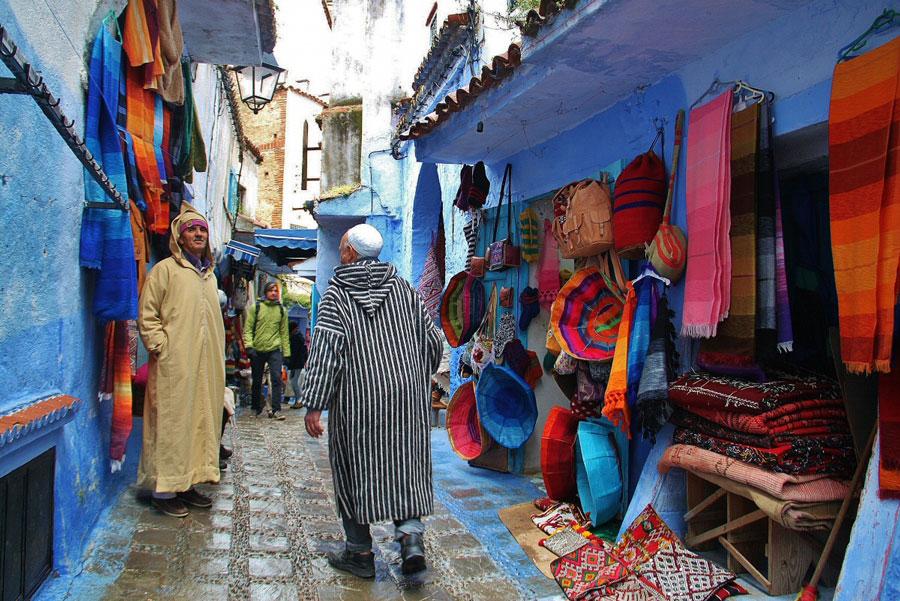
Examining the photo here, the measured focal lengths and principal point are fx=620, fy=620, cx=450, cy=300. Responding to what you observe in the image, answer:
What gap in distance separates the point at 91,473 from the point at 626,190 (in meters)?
3.42

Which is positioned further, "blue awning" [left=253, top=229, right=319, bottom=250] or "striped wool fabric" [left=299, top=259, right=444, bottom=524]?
"blue awning" [left=253, top=229, right=319, bottom=250]

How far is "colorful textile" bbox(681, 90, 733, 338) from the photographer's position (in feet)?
10.1

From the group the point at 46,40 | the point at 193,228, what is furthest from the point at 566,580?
the point at 46,40

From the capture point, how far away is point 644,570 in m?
2.88

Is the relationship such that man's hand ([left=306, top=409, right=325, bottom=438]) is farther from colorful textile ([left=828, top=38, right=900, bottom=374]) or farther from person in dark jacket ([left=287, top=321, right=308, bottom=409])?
person in dark jacket ([left=287, top=321, right=308, bottom=409])

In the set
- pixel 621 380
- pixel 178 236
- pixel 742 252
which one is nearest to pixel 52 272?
pixel 178 236

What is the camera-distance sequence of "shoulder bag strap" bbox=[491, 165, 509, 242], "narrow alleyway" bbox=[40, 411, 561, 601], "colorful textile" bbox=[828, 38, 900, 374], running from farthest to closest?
"shoulder bag strap" bbox=[491, 165, 509, 242]
"narrow alleyway" bbox=[40, 411, 561, 601]
"colorful textile" bbox=[828, 38, 900, 374]

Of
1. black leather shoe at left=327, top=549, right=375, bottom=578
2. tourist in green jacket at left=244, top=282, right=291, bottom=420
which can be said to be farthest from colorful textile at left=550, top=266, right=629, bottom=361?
tourist in green jacket at left=244, top=282, right=291, bottom=420

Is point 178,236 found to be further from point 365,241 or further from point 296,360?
point 296,360

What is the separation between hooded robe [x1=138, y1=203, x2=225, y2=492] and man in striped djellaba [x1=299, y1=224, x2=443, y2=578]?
1.04 m

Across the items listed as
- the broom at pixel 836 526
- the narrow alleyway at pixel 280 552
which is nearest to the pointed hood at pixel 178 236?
the narrow alleyway at pixel 280 552

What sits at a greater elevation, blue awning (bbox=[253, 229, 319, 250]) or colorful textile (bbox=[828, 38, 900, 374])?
blue awning (bbox=[253, 229, 319, 250])

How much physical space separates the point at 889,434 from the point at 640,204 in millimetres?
1812

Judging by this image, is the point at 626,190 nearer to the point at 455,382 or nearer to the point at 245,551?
the point at 245,551
